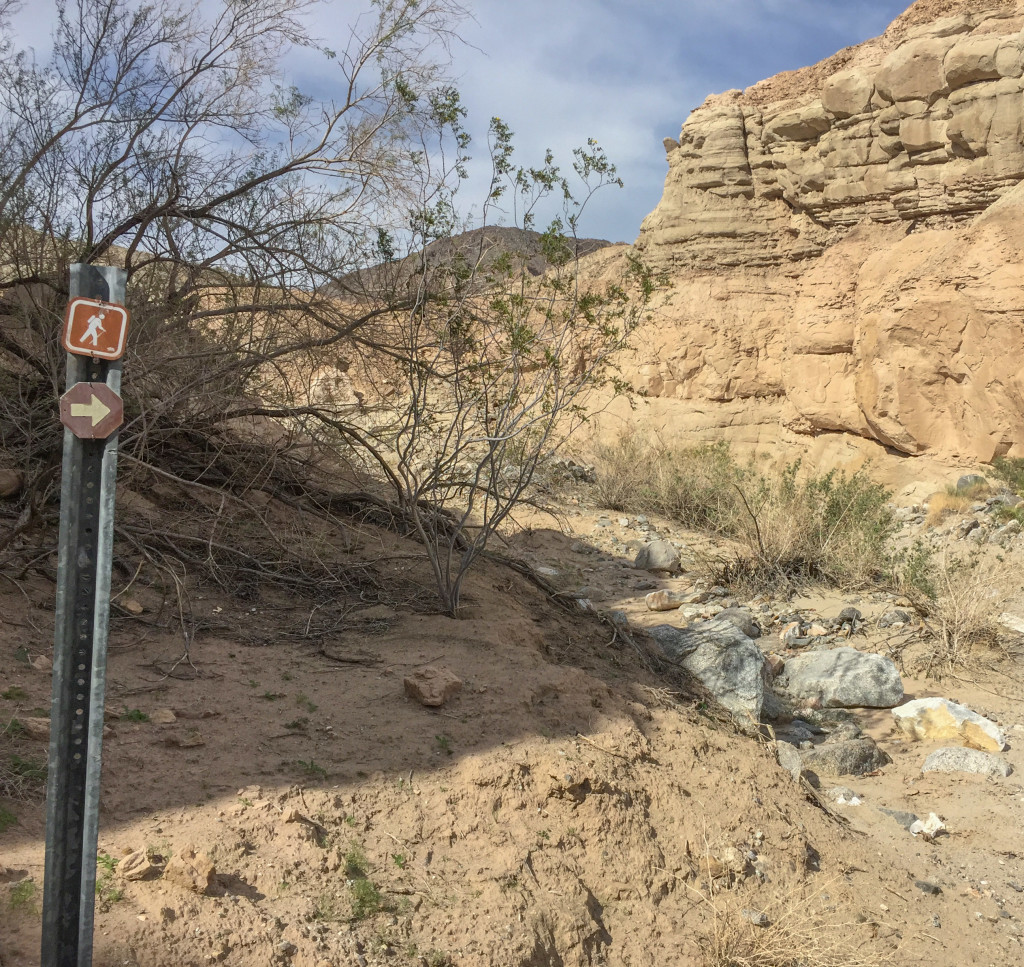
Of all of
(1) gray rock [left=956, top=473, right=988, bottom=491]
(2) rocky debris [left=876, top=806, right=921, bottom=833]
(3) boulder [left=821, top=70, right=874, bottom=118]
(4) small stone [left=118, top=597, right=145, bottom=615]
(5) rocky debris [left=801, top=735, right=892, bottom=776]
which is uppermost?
(3) boulder [left=821, top=70, right=874, bottom=118]

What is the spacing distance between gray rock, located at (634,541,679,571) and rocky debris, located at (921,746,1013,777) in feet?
12.5

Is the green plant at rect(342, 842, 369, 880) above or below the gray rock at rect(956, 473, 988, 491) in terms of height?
below

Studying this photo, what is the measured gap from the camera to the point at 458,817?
341 cm

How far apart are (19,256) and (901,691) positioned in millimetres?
6368

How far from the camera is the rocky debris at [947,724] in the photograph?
17.2 feet

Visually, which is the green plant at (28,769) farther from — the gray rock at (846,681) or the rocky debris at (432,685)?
the gray rock at (846,681)

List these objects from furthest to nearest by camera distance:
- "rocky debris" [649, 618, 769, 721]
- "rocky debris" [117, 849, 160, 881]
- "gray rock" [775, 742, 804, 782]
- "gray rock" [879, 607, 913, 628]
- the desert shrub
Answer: the desert shrub, "gray rock" [879, 607, 913, 628], "rocky debris" [649, 618, 769, 721], "gray rock" [775, 742, 804, 782], "rocky debris" [117, 849, 160, 881]

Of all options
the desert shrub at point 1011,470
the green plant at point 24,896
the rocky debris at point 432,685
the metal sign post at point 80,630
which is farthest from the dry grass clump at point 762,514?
the metal sign post at point 80,630

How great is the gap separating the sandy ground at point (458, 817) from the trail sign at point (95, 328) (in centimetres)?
156

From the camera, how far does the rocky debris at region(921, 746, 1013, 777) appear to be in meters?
4.94

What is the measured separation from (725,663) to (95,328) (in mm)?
4542

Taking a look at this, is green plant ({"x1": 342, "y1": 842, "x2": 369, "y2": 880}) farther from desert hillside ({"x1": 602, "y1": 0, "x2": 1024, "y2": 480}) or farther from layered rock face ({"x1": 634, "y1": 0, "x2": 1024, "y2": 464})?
desert hillside ({"x1": 602, "y1": 0, "x2": 1024, "y2": 480})

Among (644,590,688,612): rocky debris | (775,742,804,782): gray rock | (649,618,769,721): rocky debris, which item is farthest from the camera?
(644,590,688,612): rocky debris

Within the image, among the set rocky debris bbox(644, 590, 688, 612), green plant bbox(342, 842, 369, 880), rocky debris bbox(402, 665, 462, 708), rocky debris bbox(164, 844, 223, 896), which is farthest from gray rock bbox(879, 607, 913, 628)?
rocky debris bbox(164, 844, 223, 896)
